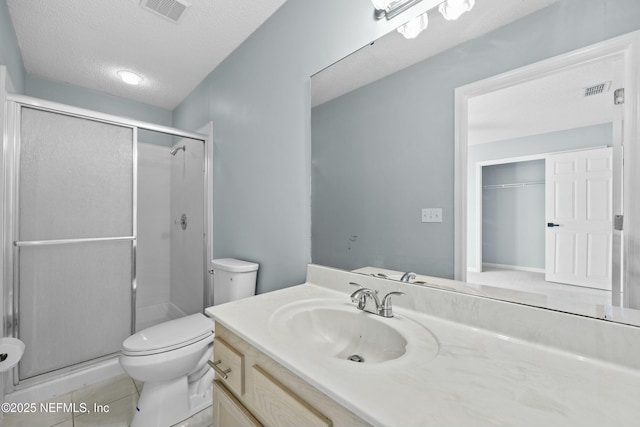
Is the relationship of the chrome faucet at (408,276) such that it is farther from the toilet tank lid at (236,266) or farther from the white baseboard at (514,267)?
the toilet tank lid at (236,266)

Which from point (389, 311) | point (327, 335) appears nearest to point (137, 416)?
point (327, 335)

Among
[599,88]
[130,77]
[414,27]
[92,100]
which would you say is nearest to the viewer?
[599,88]

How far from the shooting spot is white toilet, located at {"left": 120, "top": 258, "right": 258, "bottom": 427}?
1.31 metres

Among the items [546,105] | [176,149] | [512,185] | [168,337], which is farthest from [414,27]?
[176,149]

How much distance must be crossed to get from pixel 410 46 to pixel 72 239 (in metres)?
2.28

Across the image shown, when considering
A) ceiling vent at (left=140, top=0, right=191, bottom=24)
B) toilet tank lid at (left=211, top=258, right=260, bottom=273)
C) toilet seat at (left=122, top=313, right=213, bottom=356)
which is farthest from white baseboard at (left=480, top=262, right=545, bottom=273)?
ceiling vent at (left=140, top=0, right=191, bottom=24)

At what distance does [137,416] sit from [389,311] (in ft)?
4.66

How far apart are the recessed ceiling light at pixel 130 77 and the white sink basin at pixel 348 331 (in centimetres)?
255

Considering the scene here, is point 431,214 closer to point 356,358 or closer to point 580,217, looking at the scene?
point 580,217

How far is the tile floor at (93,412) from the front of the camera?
4.73 feet

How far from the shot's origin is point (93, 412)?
1.53 meters

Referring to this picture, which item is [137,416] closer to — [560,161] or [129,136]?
[129,136]

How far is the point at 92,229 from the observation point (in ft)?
6.08

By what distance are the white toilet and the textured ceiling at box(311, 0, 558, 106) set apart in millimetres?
1181
